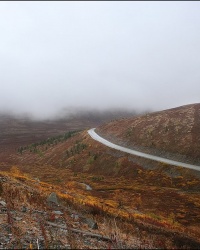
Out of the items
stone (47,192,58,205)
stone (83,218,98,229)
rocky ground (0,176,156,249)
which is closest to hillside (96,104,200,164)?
stone (47,192,58,205)

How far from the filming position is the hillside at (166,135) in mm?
86169

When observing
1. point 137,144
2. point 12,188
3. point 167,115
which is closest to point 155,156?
point 137,144

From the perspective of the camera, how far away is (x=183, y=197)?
5450 cm

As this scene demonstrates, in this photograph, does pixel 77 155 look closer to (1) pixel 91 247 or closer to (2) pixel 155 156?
(2) pixel 155 156

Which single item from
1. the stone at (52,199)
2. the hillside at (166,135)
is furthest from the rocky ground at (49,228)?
the hillside at (166,135)

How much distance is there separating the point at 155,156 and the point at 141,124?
1520 inches

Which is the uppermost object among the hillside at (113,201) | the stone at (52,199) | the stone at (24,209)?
the stone at (24,209)

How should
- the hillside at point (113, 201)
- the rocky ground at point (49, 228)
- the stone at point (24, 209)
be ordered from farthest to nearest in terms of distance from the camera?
the stone at point (24, 209) → the hillside at point (113, 201) → the rocky ground at point (49, 228)

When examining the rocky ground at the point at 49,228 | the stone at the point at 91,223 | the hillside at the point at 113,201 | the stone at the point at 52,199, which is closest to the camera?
the rocky ground at the point at 49,228

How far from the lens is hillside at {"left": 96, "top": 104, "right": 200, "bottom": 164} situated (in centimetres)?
8617

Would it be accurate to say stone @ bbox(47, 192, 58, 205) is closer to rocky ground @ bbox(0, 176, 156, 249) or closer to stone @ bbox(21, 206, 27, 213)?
rocky ground @ bbox(0, 176, 156, 249)

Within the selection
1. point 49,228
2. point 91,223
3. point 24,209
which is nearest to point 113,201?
point 91,223

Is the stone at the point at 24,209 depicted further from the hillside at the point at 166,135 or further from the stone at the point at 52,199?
the hillside at the point at 166,135

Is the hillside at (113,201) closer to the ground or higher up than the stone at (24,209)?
closer to the ground
